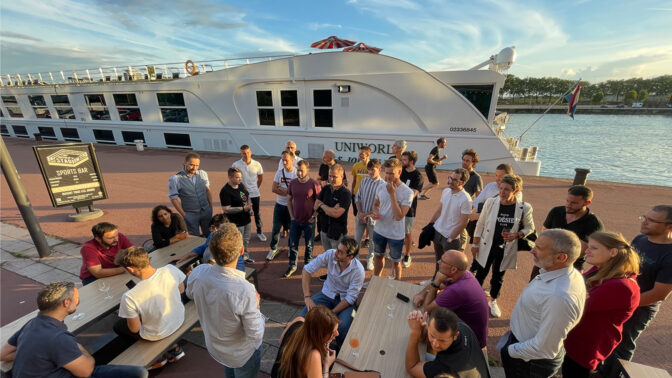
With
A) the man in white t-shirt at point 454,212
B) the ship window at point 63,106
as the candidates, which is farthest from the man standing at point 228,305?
the ship window at point 63,106

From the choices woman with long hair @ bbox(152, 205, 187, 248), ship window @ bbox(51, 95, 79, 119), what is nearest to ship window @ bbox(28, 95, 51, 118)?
ship window @ bbox(51, 95, 79, 119)

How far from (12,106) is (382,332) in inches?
1380

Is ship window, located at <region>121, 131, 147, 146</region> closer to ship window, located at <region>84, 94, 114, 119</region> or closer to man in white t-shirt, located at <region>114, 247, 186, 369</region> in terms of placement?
ship window, located at <region>84, 94, 114, 119</region>

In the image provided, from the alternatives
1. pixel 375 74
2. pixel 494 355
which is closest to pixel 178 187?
pixel 494 355

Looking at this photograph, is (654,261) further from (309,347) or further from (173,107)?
(173,107)

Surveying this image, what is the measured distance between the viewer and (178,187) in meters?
4.66

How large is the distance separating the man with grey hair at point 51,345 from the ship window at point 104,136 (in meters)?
21.6

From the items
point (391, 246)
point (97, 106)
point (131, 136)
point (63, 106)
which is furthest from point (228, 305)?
point (63, 106)

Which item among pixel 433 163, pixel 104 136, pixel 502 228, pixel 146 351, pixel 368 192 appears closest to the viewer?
pixel 146 351

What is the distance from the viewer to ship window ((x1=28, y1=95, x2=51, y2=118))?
20.6 metres

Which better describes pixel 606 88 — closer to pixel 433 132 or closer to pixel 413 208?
pixel 433 132

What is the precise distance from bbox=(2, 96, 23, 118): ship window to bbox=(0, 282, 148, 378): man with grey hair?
31.8 meters

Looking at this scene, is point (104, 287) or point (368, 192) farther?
point (368, 192)

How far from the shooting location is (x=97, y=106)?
18.3 metres
